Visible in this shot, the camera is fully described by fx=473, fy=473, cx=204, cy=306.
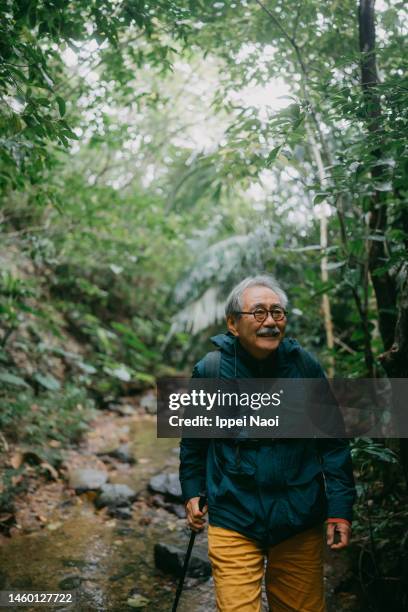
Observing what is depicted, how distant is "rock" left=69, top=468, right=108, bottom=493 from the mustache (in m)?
3.49

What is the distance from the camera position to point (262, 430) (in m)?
2.02

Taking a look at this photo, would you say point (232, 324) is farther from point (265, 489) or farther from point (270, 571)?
point (270, 571)

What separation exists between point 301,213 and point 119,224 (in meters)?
3.48

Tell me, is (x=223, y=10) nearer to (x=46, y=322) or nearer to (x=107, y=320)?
(x=46, y=322)

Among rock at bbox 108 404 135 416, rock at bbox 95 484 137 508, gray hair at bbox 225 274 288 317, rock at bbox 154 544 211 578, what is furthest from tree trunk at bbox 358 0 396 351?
rock at bbox 108 404 135 416

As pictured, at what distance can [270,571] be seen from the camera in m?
2.13

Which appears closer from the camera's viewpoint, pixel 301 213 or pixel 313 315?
pixel 313 315

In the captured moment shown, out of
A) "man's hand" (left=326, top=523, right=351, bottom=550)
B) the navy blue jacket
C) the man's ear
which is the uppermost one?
the man's ear

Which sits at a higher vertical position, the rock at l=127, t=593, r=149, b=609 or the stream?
the stream

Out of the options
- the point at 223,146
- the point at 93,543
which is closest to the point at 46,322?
the point at 93,543

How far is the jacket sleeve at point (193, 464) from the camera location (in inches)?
86.5

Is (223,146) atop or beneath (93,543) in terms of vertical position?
atop

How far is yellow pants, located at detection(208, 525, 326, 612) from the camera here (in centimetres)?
190

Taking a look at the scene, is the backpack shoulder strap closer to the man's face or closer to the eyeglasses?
the man's face
